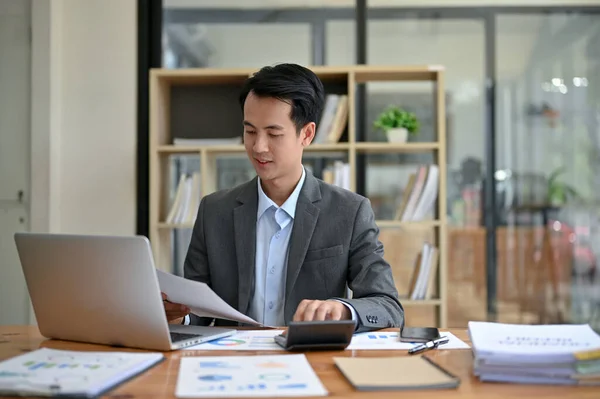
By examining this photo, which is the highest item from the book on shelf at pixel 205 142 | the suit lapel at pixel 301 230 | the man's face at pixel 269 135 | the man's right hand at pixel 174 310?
the book on shelf at pixel 205 142

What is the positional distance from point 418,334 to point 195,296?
1.63ft

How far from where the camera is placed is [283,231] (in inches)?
84.4

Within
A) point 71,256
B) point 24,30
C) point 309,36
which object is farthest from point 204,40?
point 71,256

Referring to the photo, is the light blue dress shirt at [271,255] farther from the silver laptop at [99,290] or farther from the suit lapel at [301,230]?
the silver laptop at [99,290]

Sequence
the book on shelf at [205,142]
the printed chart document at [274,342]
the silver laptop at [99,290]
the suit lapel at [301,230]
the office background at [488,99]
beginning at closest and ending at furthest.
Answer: the silver laptop at [99,290] < the printed chart document at [274,342] < the suit lapel at [301,230] < the book on shelf at [205,142] < the office background at [488,99]

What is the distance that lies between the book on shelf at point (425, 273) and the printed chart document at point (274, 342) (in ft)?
6.13

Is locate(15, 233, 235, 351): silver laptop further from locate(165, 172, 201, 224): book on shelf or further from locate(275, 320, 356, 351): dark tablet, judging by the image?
locate(165, 172, 201, 224): book on shelf

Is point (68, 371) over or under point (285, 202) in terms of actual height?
under

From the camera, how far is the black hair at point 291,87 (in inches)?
81.8

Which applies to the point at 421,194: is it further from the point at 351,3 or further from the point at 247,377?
the point at 247,377

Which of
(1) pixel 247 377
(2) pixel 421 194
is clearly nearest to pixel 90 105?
(2) pixel 421 194

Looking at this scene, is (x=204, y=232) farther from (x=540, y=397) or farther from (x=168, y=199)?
(x=168, y=199)

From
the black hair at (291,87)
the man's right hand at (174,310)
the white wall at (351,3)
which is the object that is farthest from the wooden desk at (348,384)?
the white wall at (351,3)

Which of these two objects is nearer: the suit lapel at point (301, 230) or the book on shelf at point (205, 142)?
the suit lapel at point (301, 230)
